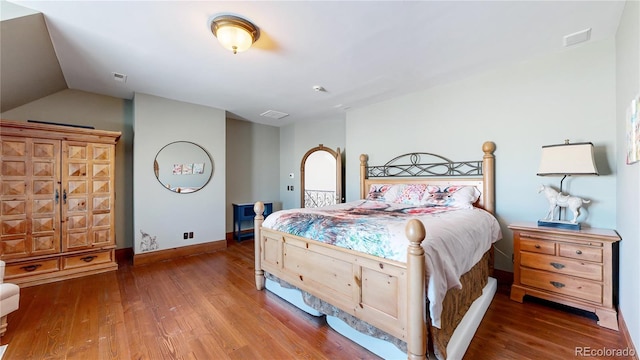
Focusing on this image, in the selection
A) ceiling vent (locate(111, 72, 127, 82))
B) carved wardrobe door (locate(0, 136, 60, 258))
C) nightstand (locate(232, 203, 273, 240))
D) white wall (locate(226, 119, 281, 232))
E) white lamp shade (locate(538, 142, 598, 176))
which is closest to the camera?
white lamp shade (locate(538, 142, 598, 176))

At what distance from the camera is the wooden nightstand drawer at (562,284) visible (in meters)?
2.04

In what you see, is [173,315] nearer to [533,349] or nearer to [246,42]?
[246,42]

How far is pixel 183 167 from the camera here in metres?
4.05

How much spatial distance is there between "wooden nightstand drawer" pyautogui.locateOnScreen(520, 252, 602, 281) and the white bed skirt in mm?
461

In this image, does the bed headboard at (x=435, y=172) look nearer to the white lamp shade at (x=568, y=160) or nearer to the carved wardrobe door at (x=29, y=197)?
the white lamp shade at (x=568, y=160)

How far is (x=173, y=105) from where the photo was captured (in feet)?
13.0

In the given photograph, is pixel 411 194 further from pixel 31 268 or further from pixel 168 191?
pixel 31 268

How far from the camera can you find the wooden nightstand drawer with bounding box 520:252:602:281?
204cm

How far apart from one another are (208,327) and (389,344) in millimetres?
1476

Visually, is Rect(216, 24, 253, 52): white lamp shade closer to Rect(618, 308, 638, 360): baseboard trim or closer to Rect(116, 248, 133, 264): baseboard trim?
Rect(618, 308, 638, 360): baseboard trim

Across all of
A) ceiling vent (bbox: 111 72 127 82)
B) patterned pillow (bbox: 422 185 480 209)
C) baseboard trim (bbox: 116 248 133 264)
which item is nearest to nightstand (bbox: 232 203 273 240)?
baseboard trim (bbox: 116 248 133 264)

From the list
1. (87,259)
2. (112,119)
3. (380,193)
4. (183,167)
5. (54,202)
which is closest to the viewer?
(54,202)

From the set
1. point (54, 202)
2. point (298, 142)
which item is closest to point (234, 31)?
point (54, 202)

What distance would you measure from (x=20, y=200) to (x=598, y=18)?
6060 millimetres
